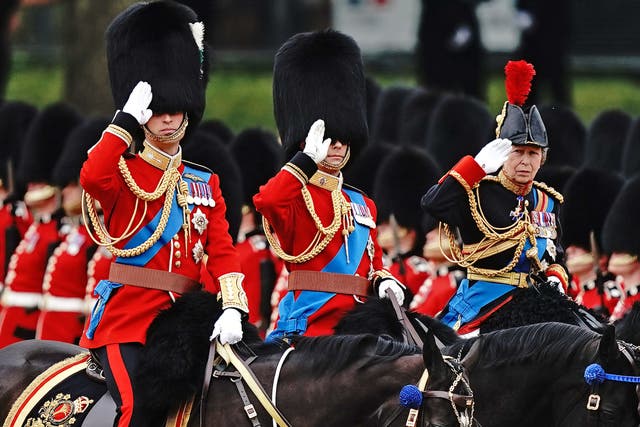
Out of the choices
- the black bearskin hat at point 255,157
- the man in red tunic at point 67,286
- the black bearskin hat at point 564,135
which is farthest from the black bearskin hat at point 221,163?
the black bearskin hat at point 564,135

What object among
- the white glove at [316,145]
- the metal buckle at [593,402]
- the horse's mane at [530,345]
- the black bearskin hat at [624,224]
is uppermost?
the white glove at [316,145]

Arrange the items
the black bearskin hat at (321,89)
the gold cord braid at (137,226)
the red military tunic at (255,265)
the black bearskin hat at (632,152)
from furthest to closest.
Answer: the black bearskin hat at (632,152) < the red military tunic at (255,265) < the black bearskin hat at (321,89) < the gold cord braid at (137,226)

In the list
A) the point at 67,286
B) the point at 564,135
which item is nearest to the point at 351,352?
the point at 67,286

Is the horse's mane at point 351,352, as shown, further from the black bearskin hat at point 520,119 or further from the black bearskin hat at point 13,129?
the black bearskin hat at point 13,129

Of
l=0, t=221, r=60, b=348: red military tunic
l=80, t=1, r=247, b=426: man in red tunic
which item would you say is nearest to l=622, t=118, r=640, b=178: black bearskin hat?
l=0, t=221, r=60, b=348: red military tunic

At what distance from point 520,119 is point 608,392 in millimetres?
1777

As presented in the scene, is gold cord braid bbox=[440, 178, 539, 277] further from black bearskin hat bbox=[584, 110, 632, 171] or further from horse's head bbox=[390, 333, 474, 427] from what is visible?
black bearskin hat bbox=[584, 110, 632, 171]

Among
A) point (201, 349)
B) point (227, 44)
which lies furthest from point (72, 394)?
point (227, 44)

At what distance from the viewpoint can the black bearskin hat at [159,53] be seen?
6.02m

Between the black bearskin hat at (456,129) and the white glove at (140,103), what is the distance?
6.05 meters

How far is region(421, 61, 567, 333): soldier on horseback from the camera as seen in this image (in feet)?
21.8

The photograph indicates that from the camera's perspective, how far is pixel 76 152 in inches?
388

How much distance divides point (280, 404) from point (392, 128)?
804 centimetres

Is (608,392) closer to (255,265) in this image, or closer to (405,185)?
(405,185)
